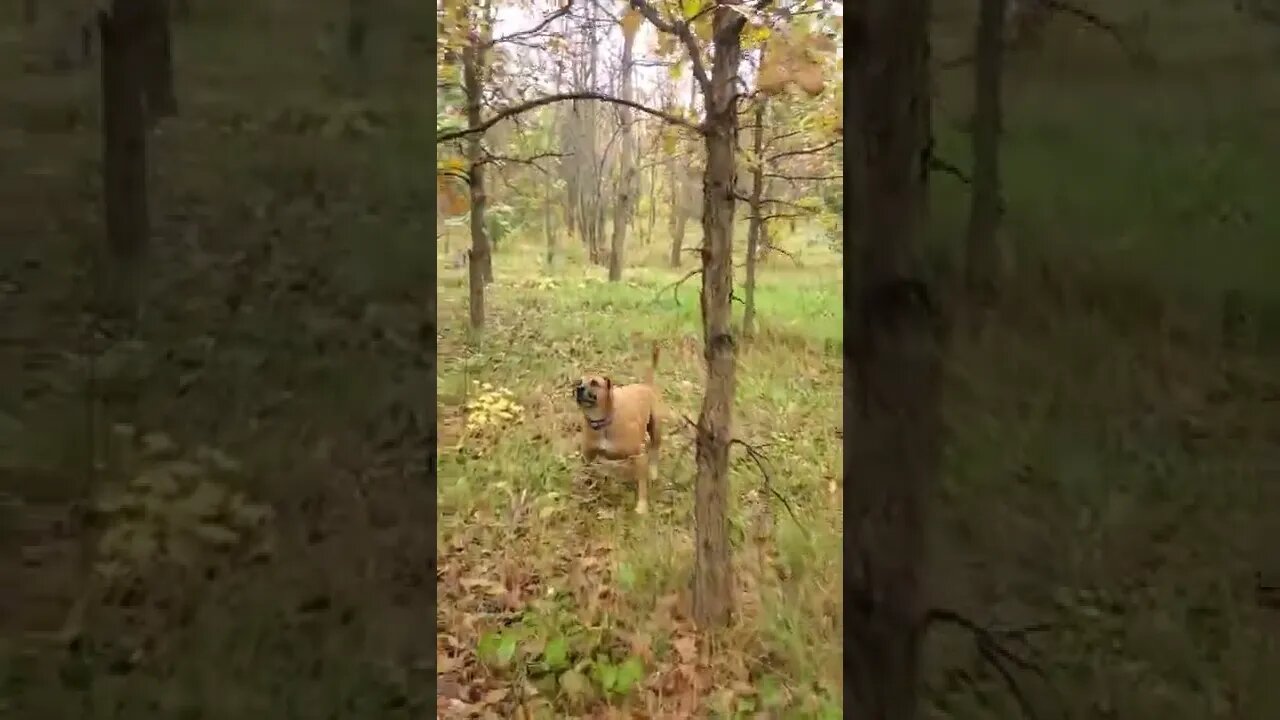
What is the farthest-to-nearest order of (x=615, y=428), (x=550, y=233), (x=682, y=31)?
(x=550, y=233) < (x=615, y=428) < (x=682, y=31)

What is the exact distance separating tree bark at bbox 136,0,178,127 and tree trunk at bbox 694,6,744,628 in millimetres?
2371

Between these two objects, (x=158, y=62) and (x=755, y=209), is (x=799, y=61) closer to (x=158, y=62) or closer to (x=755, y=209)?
(x=755, y=209)

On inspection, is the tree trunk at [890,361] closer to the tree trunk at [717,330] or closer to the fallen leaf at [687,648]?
the tree trunk at [717,330]

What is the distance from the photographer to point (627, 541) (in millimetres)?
4242

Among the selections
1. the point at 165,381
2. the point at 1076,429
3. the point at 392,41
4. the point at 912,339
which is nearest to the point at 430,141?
the point at 392,41

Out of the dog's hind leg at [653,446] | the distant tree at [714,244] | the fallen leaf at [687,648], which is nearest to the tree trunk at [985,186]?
the distant tree at [714,244]

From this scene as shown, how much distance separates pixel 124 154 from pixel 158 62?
0.05m

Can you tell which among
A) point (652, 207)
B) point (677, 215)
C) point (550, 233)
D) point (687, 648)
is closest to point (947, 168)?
point (687, 648)

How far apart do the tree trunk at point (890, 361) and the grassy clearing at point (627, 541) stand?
2.54 m

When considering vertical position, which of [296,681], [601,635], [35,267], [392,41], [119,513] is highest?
[392,41]

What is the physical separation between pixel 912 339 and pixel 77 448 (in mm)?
482

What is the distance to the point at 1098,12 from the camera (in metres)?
0.49

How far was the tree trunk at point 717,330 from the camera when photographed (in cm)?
279

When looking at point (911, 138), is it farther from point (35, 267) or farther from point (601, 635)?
point (601, 635)
